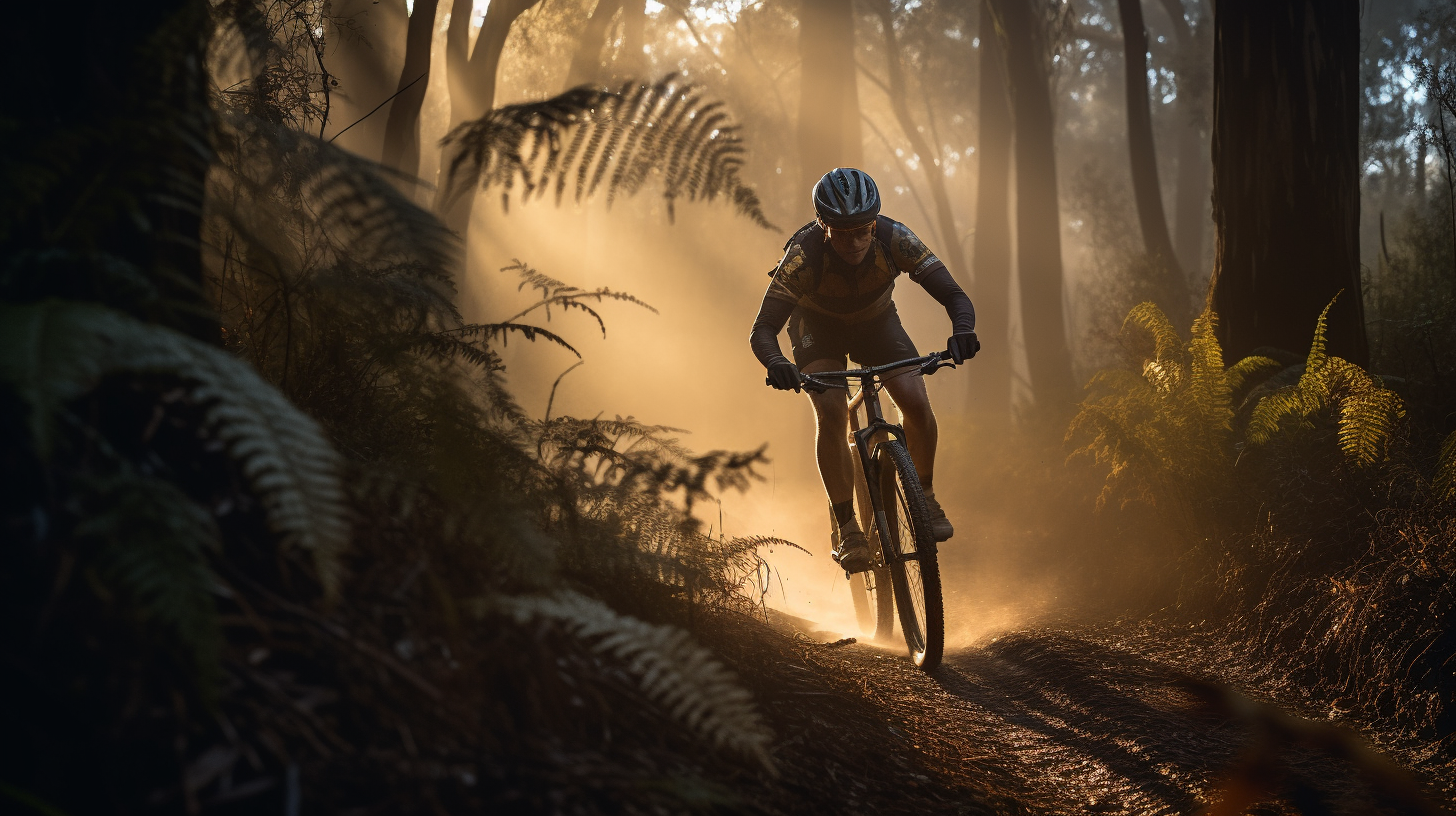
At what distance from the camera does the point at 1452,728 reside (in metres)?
2.82

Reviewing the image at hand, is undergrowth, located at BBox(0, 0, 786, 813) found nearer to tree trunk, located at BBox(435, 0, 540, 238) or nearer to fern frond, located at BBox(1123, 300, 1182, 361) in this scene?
fern frond, located at BBox(1123, 300, 1182, 361)

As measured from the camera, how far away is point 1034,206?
1333 cm

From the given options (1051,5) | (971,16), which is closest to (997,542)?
(1051,5)

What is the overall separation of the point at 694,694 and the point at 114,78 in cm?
167

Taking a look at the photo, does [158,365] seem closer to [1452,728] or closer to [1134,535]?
[1452,728]

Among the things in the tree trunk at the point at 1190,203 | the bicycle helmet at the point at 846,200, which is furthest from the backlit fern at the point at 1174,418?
the tree trunk at the point at 1190,203

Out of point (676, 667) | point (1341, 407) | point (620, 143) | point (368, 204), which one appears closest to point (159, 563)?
point (676, 667)

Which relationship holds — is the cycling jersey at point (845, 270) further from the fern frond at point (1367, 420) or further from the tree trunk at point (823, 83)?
the tree trunk at point (823, 83)

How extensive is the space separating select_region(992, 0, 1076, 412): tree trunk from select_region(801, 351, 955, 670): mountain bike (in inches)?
315

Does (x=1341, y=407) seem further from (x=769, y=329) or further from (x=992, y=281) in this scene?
(x=992, y=281)

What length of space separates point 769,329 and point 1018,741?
8.11ft

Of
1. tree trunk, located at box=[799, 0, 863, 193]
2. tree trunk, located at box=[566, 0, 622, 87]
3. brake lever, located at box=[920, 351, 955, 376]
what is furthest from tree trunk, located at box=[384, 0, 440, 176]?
tree trunk, located at box=[566, 0, 622, 87]

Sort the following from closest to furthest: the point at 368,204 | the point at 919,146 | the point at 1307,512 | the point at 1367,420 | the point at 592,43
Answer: the point at 368,204 < the point at 1367,420 < the point at 1307,512 < the point at 592,43 < the point at 919,146

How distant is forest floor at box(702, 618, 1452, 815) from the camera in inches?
97.1
